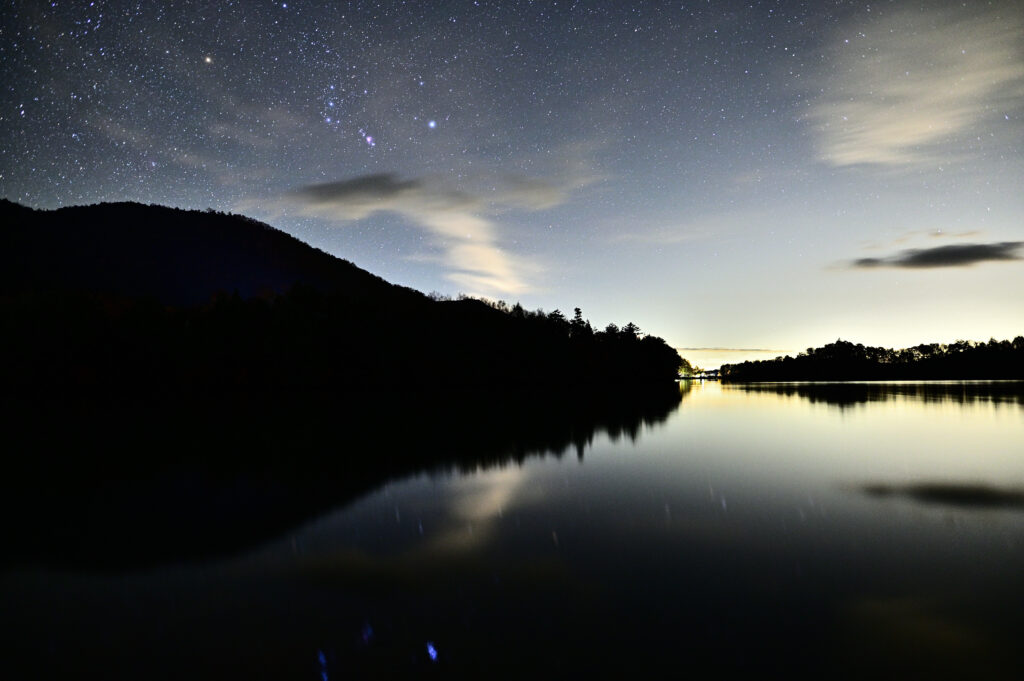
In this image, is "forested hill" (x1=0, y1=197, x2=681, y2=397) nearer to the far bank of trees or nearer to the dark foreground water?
the far bank of trees

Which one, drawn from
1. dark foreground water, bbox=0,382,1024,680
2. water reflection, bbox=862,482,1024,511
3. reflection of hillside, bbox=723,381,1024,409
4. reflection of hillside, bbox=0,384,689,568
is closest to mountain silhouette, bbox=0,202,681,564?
reflection of hillside, bbox=0,384,689,568

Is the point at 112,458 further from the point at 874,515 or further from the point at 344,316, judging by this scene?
the point at 344,316

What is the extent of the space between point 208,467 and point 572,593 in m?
13.8

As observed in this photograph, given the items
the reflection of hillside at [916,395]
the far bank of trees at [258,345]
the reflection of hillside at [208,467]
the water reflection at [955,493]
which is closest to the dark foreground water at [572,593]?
the water reflection at [955,493]

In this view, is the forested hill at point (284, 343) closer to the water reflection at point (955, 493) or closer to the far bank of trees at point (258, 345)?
the far bank of trees at point (258, 345)

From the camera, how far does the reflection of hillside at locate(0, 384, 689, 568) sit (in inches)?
390

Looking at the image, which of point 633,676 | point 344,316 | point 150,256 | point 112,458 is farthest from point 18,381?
point 150,256

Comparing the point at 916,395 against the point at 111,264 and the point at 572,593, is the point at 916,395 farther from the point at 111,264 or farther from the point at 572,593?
the point at 111,264

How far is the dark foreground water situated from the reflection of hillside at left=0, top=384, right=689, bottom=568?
42.2 inches

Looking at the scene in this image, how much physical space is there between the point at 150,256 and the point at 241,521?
21492 centimetres

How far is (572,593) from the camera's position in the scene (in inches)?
280

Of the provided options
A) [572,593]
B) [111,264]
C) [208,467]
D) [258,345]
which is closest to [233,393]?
[258,345]

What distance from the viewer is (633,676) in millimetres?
5074

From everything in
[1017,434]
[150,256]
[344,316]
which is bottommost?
[1017,434]
